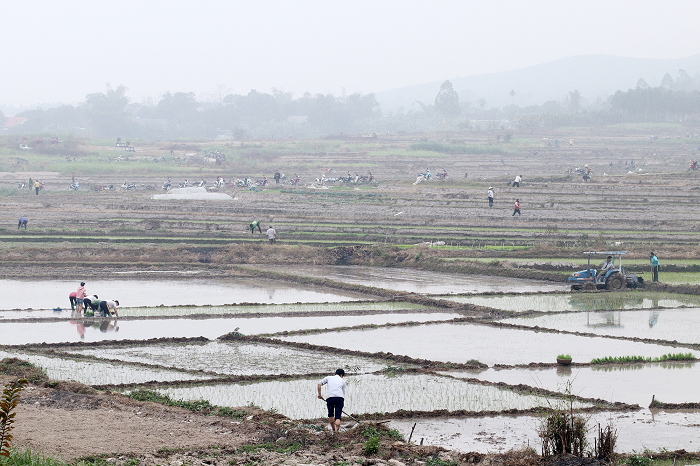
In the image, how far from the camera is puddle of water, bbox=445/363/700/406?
14.0 meters

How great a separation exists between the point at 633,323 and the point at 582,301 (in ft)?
10.3

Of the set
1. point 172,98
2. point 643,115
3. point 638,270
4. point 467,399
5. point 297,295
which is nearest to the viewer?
point 467,399

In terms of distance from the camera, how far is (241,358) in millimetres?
17469

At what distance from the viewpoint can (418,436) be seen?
38.5 feet

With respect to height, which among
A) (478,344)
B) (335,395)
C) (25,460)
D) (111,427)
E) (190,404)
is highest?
(25,460)

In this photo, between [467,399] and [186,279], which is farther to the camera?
[186,279]

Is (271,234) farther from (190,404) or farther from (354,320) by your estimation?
(190,404)

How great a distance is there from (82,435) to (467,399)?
6677mm

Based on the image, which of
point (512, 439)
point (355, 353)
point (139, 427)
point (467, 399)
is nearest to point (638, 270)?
point (355, 353)

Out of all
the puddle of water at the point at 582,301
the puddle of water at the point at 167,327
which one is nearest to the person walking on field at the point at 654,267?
the puddle of water at the point at 582,301

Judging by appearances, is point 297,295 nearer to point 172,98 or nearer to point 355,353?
point 355,353

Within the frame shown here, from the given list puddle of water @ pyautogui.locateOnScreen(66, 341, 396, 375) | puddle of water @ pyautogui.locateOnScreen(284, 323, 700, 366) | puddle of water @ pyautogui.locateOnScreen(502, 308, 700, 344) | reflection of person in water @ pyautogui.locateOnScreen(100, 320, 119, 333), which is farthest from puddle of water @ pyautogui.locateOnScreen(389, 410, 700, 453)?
reflection of person in water @ pyautogui.locateOnScreen(100, 320, 119, 333)

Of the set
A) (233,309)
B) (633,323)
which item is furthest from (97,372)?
(633,323)

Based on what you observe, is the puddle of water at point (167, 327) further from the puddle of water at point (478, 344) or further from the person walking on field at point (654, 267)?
the person walking on field at point (654, 267)
